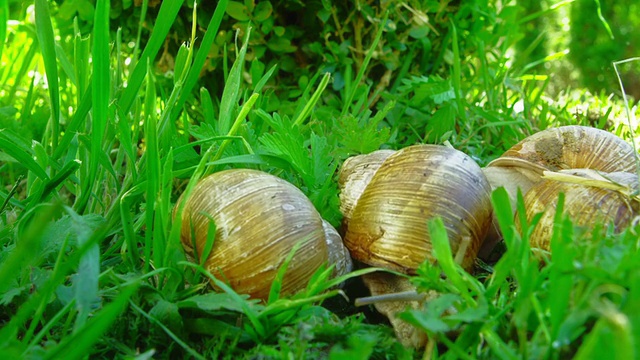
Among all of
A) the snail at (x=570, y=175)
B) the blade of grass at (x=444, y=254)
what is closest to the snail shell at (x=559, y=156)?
the snail at (x=570, y=175)

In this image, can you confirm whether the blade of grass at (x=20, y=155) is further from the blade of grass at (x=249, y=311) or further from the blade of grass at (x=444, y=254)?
the blade of grass at (x=444, y=254)

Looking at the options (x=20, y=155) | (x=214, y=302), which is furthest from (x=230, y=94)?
(x=214, y=302)

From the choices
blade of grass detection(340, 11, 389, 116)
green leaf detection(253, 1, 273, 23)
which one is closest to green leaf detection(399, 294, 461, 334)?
blade of grass detection(340, 11, 389, 116)

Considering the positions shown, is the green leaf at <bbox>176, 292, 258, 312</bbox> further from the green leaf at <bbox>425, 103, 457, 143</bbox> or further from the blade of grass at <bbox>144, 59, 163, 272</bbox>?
the green leaf at <bbox>425, 103, 457, 143</bbox>

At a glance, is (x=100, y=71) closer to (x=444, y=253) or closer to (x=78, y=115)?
(x=78, y=115)

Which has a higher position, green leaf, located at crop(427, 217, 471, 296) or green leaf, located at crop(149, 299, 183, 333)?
green leaf, located at crop(427, 217, 471, 296)

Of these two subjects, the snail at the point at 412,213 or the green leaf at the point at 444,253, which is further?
the snail at the point at 412,213
